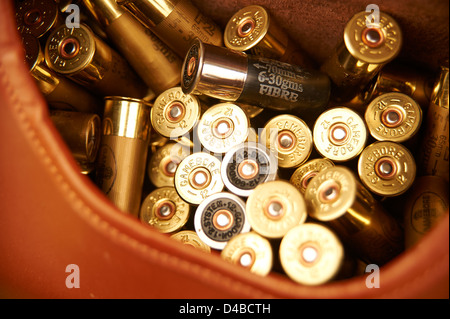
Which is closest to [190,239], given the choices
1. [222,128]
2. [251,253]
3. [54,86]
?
[251,253]

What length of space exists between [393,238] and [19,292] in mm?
1131

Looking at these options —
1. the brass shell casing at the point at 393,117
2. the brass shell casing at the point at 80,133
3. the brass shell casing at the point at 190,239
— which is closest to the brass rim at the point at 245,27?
the brass shell casing at the point at 393,117

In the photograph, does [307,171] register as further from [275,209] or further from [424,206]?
[424,206]

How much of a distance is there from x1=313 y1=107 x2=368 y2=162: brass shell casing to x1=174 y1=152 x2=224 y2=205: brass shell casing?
357mm

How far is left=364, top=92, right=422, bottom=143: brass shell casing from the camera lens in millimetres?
1174

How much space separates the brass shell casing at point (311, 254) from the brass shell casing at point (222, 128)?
393 mm

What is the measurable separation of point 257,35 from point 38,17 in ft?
2.86

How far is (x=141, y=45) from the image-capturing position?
145 centimetres

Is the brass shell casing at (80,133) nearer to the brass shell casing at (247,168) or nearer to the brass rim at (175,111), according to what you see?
the brass rim at (175,111)

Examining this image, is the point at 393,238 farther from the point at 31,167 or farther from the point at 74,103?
the point at 74,103

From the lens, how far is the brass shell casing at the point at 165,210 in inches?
50.9

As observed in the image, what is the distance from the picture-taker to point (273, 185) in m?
1.04

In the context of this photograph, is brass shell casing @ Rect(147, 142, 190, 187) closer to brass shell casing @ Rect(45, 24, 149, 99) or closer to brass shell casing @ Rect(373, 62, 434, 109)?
brass shell casing @ Rect(45, 24, 149, 99)

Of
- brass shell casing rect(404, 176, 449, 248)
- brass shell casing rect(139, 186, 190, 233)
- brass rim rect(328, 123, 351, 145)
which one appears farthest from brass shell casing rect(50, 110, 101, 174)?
brass shell casing rect(404, 176, 449, 248)
